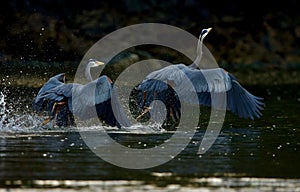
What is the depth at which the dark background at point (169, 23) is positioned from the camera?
26.9 metres

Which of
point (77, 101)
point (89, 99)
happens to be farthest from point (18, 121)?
point (89, 99)

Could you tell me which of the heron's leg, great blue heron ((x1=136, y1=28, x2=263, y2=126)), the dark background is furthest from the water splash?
the dark background

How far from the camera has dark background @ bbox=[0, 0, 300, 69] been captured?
88.2 feet

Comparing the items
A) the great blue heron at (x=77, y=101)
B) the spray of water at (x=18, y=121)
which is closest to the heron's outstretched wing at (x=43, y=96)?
the great blue heron at (x=77, y=101)

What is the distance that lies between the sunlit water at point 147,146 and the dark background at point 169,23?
8.96 metres

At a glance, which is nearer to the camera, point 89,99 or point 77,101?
point 89,99

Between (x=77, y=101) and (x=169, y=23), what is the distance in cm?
1395

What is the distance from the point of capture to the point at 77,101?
15.7 metres

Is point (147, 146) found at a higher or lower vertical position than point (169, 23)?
lower

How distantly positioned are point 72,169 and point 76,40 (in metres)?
15.4

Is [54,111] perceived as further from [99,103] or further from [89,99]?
[99,103]

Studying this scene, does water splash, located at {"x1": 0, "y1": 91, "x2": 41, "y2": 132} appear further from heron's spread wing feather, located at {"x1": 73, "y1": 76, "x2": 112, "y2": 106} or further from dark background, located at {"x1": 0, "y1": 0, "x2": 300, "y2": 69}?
dark background, located at {"x1": 0, "y1": 0, "x2": 300, "y2": 69}

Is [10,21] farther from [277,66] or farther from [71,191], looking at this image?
[71,191]

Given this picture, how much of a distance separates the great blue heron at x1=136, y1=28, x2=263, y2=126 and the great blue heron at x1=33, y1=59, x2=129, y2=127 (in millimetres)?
943
